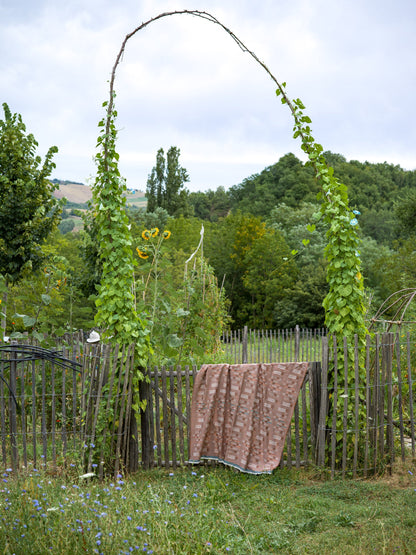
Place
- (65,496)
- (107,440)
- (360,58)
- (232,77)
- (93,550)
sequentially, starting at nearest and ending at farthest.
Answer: (93,550), (65,496), (107,440), (232,77), (360,58)

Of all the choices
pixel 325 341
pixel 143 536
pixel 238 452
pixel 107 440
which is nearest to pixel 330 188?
pixel 325 341

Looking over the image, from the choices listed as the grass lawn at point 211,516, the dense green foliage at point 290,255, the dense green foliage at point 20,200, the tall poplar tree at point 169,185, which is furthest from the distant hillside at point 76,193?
the grass lawn at point 211,516

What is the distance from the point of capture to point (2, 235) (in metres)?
9.99

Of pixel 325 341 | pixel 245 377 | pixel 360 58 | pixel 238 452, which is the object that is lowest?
pixel 238 452

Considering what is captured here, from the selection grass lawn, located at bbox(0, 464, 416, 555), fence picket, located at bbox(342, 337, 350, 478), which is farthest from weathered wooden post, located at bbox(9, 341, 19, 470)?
fence picket, located at bbox(342, 337, 350, 478)

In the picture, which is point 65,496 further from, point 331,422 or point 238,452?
point 331,422

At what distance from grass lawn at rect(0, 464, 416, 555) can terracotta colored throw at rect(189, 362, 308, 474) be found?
283 mm

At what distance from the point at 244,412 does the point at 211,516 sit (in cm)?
159

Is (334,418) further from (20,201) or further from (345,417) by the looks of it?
(20,201)

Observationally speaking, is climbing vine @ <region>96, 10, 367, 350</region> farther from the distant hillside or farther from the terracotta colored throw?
the distant hillside

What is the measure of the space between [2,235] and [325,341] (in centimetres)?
711

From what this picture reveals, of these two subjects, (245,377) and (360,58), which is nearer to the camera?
(245,377)

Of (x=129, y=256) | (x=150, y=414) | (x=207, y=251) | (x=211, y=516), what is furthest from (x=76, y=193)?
(x=211, y=516)

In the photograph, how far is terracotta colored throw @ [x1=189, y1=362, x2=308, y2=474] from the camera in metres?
5.29
